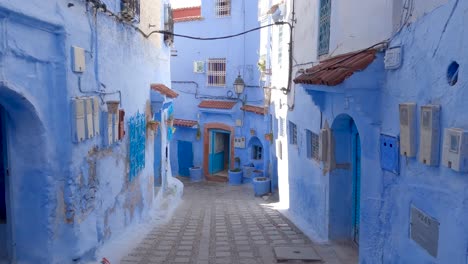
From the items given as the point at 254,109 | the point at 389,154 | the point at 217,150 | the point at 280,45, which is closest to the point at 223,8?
the point at 254,109

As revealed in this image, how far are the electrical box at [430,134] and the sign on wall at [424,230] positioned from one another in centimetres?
56

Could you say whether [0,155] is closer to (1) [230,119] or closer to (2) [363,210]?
(2) [363,210]

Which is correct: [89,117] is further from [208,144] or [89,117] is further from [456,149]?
[208,144]

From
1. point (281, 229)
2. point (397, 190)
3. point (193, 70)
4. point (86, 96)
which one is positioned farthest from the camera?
point (193, 70)

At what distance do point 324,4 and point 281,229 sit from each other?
173 inches

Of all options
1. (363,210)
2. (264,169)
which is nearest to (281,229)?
(363,210)

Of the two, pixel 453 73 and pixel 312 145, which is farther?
pixel 312 145

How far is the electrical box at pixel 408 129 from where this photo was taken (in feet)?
15.0

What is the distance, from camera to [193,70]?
22672 millimetres

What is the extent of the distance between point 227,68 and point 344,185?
1463cm

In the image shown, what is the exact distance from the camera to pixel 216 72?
871 inches

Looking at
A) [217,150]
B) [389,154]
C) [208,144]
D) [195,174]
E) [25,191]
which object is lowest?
[195,174]

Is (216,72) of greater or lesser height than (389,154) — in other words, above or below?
above

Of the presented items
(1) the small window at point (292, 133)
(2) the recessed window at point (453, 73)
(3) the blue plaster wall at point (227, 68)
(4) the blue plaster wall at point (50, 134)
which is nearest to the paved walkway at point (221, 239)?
(4) the blue plaster wall at point (50, 134)
